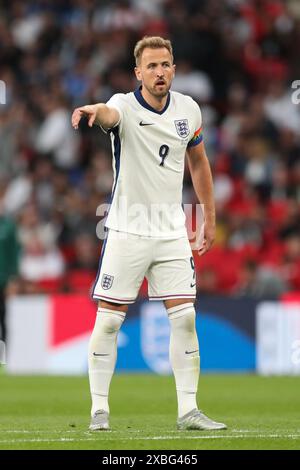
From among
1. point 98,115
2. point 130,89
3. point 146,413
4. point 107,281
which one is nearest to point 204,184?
point 107,281

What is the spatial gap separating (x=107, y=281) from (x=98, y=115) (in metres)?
1.06

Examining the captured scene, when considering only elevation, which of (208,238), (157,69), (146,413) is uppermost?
(157,69)

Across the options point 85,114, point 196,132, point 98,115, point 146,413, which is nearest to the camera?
point 85,114

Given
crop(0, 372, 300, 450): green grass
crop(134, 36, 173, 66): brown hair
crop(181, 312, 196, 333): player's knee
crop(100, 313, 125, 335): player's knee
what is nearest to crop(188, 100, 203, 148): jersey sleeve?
crop(134, 36, 173, 66): brown hair

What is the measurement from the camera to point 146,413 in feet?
30.3

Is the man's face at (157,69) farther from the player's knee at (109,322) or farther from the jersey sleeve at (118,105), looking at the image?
the player's knee at (109,322)

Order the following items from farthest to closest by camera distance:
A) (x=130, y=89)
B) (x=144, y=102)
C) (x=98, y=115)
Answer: (x=130, y=89) < (x=144, y=102) < (x=98, y=115)

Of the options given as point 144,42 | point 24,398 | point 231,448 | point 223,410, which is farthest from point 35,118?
point 231,448

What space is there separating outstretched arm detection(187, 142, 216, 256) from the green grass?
4.01 ft

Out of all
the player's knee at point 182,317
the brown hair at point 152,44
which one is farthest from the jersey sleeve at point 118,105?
the player's knee at point 182,317

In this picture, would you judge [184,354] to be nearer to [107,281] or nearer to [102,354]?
[102,354]

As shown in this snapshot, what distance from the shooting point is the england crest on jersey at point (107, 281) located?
7.51 m

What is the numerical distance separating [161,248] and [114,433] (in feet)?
3.80

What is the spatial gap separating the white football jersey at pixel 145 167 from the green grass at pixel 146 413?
127 cm
